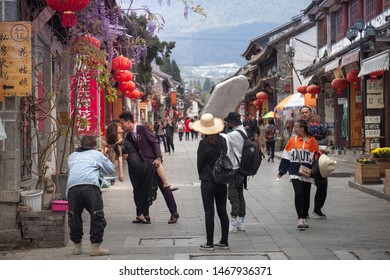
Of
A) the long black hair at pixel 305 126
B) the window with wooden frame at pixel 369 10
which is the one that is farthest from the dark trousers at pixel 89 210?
the window with wooden frame at pixel 369 10

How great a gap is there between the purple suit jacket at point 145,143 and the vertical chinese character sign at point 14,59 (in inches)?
102

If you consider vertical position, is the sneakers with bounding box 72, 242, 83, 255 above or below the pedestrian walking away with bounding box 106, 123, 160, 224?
below

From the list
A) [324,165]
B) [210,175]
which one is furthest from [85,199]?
[324,165]

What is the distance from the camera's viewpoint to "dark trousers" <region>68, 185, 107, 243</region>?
7.95m

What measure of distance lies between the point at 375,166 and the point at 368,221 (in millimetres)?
4633

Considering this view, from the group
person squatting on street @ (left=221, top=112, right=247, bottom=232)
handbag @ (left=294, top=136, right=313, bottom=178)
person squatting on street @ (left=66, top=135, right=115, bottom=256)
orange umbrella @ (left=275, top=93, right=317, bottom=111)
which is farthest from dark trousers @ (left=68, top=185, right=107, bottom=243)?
orange umbrella @ (left=275, top=93, right=317, bottom=111)

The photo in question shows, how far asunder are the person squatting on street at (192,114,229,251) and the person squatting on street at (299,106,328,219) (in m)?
2.69

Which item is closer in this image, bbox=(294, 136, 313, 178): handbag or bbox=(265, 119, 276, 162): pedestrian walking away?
bbox=(294, 136, 313, 178): handbag

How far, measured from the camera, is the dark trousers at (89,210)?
26.1 ft

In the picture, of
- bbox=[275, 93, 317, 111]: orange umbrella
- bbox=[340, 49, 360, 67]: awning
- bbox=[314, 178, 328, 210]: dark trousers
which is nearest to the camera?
bbox=[314, 178, 328, 210]: dark trousers

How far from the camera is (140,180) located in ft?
34.8

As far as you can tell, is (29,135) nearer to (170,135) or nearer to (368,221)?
(368,221)

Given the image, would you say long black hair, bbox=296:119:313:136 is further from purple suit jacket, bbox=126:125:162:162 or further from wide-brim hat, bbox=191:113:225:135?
wide-brim hat, bbox=191:113:225:135

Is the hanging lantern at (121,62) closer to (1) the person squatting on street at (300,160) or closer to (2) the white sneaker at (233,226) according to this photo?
(1) the person squatting on street at (300,160)
